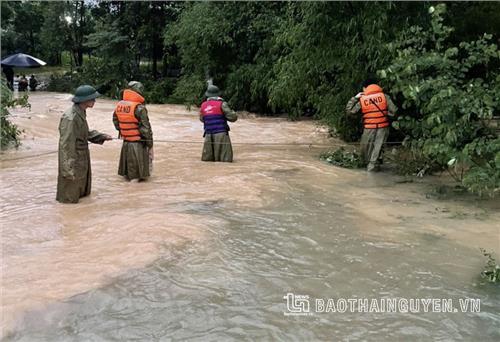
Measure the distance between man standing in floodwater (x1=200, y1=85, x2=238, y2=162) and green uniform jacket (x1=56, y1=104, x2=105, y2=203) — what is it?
338 cm

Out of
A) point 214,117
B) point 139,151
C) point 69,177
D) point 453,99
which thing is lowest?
point 69,177

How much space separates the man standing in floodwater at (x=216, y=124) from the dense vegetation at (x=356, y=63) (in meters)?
1.69

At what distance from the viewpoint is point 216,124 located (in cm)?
1088

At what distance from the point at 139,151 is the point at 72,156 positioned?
1637 mm

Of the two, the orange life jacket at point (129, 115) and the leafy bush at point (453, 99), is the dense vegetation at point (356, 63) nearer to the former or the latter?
the leafy bush at point (453, 99)

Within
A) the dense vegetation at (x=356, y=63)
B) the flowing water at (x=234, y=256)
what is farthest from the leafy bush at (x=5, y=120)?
the dense vegetation at (x=356, y=63)

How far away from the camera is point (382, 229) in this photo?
665 cm

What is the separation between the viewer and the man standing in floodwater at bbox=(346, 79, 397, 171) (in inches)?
393

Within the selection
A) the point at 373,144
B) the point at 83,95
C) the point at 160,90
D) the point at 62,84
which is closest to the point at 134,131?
the point at 83,95

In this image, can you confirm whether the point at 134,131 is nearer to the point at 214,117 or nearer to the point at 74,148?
the point at 74,148

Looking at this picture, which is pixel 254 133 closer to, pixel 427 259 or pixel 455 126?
pixel 455 126

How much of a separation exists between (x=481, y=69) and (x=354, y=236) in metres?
6.14

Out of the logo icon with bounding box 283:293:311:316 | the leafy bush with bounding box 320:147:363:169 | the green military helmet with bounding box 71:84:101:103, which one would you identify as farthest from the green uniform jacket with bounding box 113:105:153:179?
the logo icon with bounding box 283:293:311:316

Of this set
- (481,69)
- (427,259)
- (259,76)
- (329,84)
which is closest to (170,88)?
(259,76)
